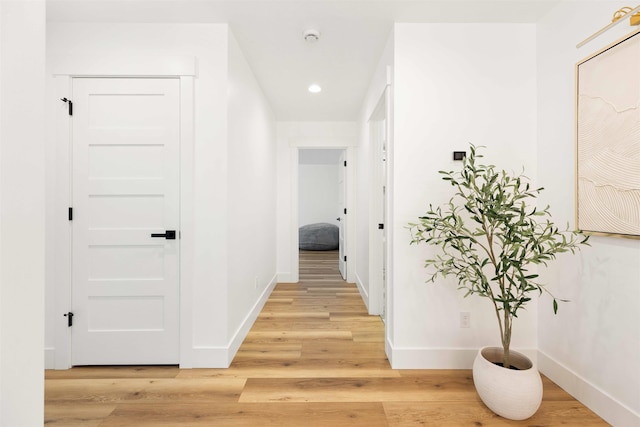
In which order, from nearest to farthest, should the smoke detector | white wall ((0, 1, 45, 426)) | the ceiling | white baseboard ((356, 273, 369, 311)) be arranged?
white wall ((0, 1, 45, 426))
the ceiling
the smoke detector
white baseboard ((356, 273, 369, 311))

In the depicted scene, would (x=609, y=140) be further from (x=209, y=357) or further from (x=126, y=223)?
(x=126, y=223)

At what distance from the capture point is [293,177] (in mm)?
4844

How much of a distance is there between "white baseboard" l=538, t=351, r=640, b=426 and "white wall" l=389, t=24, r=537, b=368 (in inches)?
7.7

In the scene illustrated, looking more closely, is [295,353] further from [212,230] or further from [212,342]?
[212,230]

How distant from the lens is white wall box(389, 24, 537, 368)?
2.28 m

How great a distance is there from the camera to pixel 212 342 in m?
2.29

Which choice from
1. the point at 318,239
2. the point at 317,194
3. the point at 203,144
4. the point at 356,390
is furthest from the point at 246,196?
the point at 317,194

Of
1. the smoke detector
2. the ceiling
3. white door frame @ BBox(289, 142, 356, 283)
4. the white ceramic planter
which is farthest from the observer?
white door frame @ BBox(289, 142, 356, 283)

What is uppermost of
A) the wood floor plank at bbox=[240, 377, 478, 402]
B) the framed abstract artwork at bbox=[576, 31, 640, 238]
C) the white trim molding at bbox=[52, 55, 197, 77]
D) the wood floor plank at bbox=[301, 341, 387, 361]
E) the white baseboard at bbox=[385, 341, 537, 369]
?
the white trim molding at bbox=[52, 55, 197, 77]

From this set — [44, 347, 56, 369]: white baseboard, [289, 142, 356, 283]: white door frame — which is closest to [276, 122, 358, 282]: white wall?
[289, 142, 356, 283]: white door frame

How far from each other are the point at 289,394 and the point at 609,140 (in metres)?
2.22

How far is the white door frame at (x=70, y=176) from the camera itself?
2.25 meters

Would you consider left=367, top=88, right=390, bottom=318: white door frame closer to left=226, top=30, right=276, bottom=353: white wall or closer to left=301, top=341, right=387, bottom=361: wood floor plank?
left=301, top=341, right=387, bottom=361: wood floor plank

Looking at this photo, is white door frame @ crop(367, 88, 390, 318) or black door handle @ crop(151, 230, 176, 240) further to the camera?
white door frame @ crop(367, 88, 390, 318)
